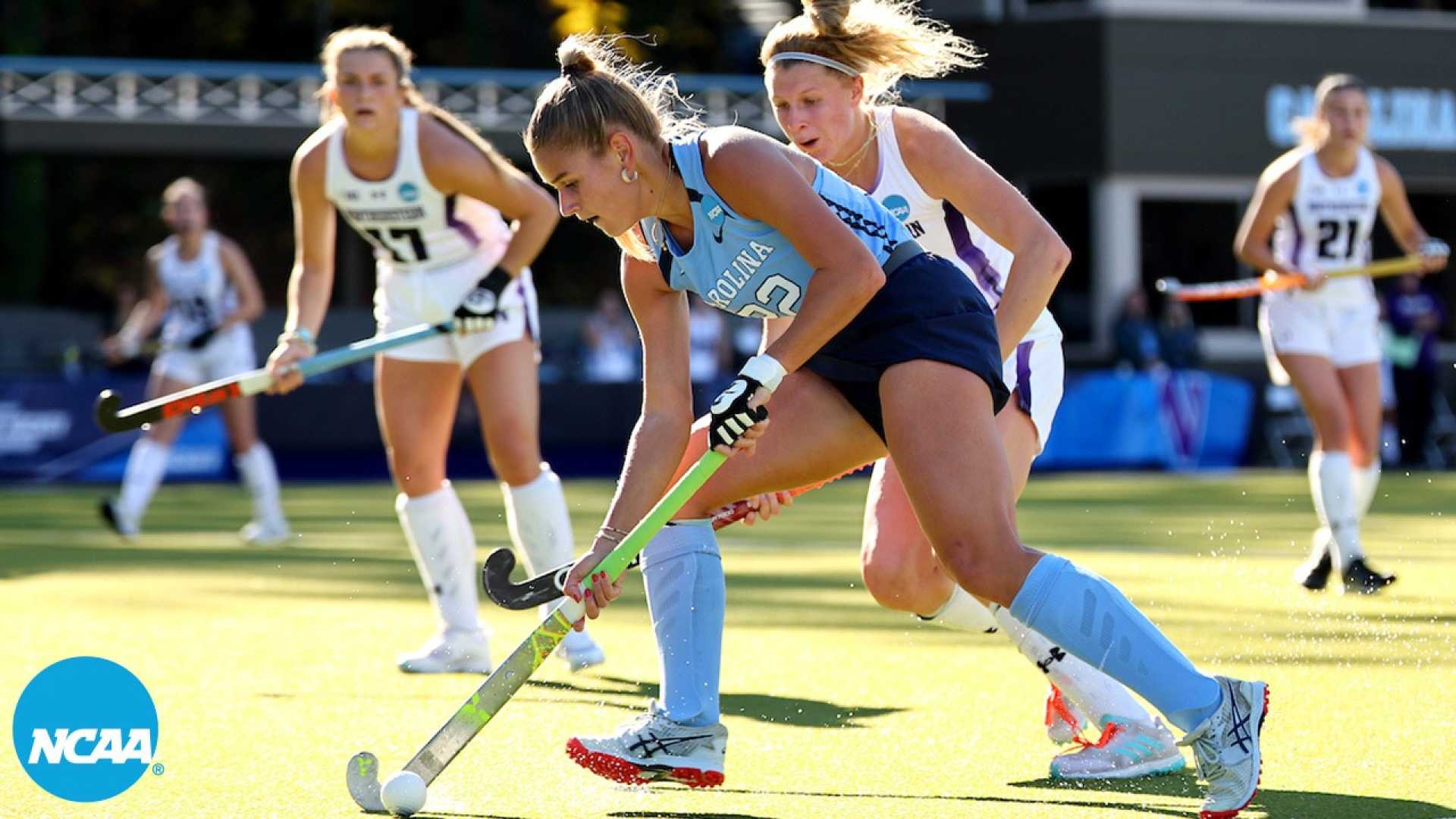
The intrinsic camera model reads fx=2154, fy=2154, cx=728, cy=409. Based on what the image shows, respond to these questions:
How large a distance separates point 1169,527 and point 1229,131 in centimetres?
1135

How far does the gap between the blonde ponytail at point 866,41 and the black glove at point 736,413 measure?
1.05 metres

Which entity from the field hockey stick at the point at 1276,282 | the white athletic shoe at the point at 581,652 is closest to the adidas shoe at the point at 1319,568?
the field hockey stick at the point at 1276,282

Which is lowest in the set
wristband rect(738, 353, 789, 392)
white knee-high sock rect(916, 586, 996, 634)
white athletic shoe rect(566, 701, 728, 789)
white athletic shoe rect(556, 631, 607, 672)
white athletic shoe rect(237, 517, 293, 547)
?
white athletic shoe rect(237, 517, 293, 547)

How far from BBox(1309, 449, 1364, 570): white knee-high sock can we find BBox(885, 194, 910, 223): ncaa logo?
369 centimetres

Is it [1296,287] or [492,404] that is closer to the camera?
[492,404]

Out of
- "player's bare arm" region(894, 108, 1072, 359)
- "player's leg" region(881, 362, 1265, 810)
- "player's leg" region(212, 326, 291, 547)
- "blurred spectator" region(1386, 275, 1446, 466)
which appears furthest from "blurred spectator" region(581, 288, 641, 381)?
"player's leg" region(881, 362, 1265, 810)

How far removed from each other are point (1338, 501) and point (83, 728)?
5.14 meters

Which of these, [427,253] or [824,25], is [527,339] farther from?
[824,25]

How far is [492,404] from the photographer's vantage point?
6.27 meters

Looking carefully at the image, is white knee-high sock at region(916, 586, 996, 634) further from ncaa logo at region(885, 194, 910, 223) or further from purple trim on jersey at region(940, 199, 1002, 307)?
ncaa logo at region(885, 194, 910, 223)

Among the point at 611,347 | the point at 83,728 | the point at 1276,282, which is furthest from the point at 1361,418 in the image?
the point at 611,347

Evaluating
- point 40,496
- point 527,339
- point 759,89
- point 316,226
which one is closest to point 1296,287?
point 527,339

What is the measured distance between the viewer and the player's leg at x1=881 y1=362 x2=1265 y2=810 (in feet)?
12.6

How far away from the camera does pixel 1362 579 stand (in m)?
7.83
